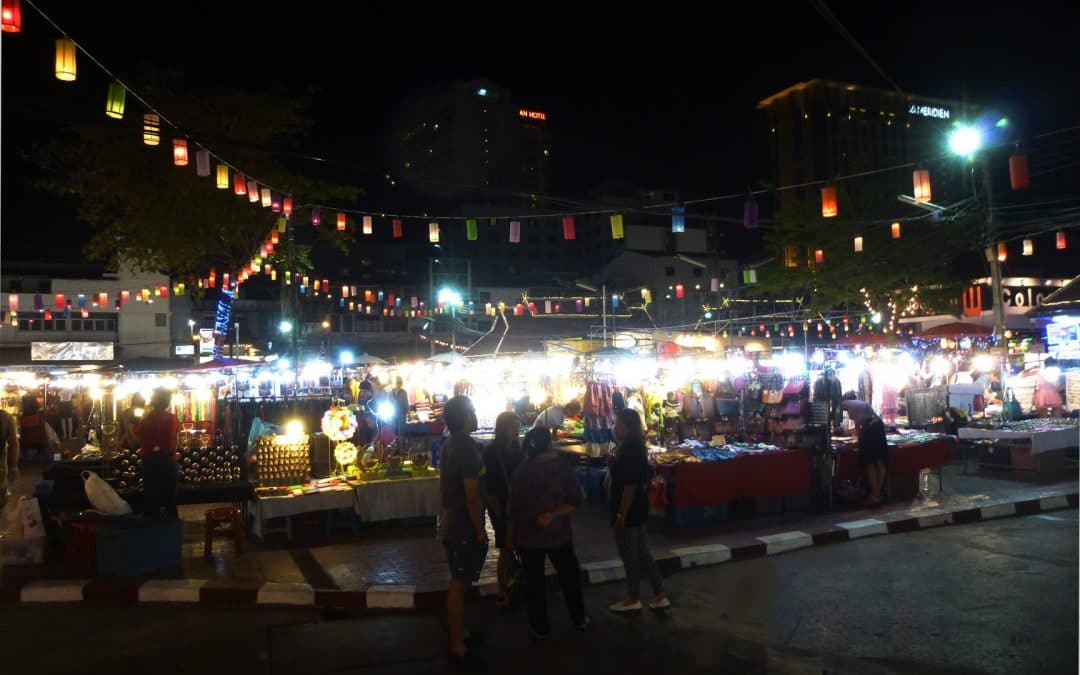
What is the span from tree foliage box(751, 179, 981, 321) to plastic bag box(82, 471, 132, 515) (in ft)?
78.5

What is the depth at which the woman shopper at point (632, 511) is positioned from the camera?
6684mm

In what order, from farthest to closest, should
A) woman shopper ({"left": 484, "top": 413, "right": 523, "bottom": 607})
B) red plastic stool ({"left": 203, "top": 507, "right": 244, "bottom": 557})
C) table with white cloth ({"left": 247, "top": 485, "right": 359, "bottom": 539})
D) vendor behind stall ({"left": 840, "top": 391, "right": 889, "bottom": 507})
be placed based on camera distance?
1. vendor behind stall ({"left": 840, "top": 391, "right": 889, "bottom": 507})
2. table with white cloth ({"left": 247, "top": 485, "right": 359, "bottom": 539})
3. red plastic stool ({"left": 203, "top": 507, "right": 244, "bottom": 557})
4. woman shopper ({"left": 484, "top": 413, "right": 523, "bottom": 607})

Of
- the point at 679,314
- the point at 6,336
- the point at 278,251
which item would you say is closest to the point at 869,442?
the point at 278,251

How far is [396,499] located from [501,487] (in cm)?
355

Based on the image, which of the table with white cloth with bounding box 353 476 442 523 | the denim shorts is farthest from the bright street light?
the denim shorts

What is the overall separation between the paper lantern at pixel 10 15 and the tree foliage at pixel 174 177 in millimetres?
15582

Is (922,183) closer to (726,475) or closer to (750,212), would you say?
(750,212)

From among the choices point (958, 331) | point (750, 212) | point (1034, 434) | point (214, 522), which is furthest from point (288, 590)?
point (958, 331)

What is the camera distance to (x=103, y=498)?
9016 millimetres

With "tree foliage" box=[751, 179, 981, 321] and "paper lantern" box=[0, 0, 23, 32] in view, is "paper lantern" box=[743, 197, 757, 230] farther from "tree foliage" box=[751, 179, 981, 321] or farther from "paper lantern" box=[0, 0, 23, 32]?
"tree foliage" box=[751, 179, 981, 321]

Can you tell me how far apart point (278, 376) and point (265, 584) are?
17335 millimetres

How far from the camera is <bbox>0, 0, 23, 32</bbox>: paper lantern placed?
289 inches

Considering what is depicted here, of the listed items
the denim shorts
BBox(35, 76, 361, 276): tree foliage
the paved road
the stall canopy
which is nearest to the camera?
the paved road

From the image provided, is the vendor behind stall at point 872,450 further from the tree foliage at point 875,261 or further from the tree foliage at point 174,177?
the tree foliage at point 174,177
